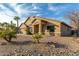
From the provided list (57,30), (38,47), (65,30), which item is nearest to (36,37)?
(38,47)

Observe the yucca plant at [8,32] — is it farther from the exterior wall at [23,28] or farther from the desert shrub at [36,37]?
the desert shrub at [36,37]

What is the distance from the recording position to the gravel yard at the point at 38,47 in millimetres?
4770

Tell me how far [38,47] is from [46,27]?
29cm

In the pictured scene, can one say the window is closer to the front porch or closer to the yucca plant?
the front porch

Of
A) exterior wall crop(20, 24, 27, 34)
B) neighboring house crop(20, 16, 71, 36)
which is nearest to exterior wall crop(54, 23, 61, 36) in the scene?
neighboring house crop(20, 16, 71, 36)

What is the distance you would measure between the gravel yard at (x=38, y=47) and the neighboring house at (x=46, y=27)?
0.27 feet

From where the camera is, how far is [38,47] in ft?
15.7

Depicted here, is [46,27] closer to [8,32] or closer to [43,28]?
[43,28]

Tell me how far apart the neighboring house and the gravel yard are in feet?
0.27

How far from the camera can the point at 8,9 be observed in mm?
4789

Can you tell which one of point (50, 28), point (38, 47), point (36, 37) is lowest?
point (38, 47)

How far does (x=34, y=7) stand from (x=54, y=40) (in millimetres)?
515

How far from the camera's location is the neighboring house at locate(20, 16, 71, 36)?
478 cm

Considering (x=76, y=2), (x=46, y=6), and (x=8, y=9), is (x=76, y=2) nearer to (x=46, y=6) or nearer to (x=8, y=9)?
(x=46, y=6)
